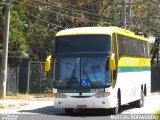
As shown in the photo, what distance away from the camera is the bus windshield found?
66.6ft

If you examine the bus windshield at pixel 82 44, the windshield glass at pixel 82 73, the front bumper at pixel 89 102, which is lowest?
the front bumper at pixel 89 102

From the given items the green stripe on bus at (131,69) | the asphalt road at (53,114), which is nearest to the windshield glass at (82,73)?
the asphalt road at (53,114)

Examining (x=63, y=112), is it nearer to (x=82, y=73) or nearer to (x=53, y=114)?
(x=53, y=114)

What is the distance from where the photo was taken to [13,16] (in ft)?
115

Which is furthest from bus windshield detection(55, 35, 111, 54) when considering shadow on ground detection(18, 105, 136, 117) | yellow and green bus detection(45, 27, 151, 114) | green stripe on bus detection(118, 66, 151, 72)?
shadow on ground detection(18, 105, 136, 117)

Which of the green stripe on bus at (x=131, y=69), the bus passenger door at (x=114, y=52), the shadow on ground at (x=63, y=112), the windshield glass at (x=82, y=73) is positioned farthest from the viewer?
the green stripe on bus at (x=131, y=69)

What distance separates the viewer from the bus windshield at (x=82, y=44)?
2030cm

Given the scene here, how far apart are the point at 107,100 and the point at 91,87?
2.68 ft

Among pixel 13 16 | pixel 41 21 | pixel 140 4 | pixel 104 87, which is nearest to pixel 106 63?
pixel 104 87

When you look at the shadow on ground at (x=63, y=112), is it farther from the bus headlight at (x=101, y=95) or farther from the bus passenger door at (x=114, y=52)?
the bus passenger door at (x=114, y=52)

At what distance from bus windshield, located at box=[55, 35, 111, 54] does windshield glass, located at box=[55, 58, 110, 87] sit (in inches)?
16.7

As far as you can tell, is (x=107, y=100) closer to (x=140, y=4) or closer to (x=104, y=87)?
(x=104, y=87)

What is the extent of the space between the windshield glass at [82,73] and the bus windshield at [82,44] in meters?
0.43

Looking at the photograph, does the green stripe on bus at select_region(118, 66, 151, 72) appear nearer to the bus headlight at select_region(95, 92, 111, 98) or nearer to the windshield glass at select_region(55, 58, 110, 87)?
the windshield glass at select_region(55, 58, 110, 87)
